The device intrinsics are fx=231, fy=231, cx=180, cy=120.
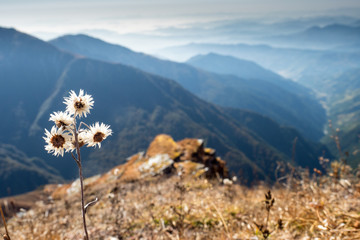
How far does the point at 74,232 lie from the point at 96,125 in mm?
4239

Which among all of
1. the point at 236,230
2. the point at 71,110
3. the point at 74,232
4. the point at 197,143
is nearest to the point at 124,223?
the point at 74,232

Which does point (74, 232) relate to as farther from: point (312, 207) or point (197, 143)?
point (197, 143)

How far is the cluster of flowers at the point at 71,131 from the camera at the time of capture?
2207mm

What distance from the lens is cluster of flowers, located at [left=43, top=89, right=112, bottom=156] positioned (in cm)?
221

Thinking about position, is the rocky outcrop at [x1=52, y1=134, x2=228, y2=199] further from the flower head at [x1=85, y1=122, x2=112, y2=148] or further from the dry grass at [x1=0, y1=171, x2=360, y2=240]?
the flower head at [x1=85, y1=122, x2=112, y2=148]

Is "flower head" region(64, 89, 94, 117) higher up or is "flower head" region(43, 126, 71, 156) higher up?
"flower head" region(64, 89, 94, 117)

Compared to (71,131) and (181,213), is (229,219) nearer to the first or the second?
(181,213)

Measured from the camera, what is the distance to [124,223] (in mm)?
5559

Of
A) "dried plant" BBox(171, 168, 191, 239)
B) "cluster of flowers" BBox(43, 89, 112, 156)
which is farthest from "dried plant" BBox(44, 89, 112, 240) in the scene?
"dried plant" BBox(171, 168, 191, 239)

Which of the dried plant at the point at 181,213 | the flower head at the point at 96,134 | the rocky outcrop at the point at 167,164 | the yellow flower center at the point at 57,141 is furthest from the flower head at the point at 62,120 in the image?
the rocky outcrop at the point at 167,164

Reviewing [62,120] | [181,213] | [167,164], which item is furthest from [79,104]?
[167,164]

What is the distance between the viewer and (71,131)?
2.19m

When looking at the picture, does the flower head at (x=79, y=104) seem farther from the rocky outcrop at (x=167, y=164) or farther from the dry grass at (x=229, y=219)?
the rocky outcrop at (x=167, y=164)

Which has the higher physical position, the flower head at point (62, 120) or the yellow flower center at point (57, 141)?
the flower head at point (62, 120)
